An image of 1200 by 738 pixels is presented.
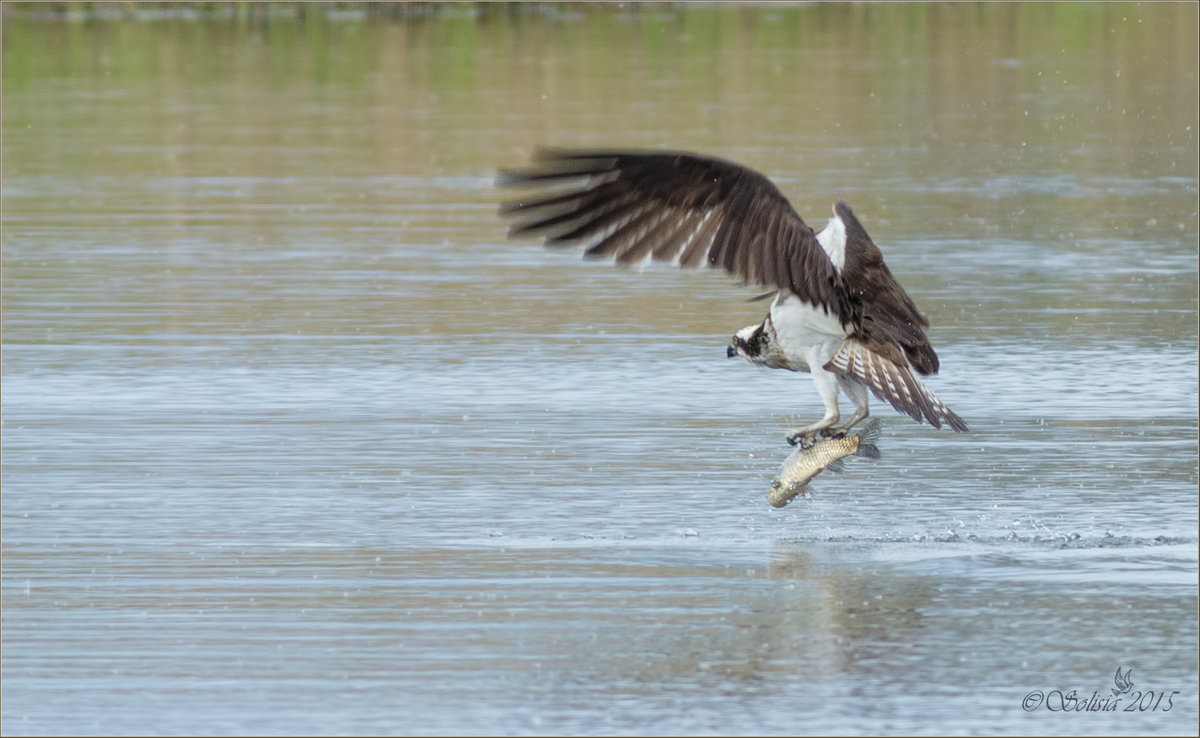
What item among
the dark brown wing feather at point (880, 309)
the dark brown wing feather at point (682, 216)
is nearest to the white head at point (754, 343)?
the dark brown wing feather at point (880, 309)

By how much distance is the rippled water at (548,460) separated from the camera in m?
6.77

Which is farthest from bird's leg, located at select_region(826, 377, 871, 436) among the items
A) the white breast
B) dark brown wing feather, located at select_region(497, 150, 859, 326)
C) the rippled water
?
dark brown wing feather, located at select_region(497, 150, 859, 326)

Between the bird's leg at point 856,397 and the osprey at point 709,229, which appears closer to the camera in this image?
the osprey at point 709,229

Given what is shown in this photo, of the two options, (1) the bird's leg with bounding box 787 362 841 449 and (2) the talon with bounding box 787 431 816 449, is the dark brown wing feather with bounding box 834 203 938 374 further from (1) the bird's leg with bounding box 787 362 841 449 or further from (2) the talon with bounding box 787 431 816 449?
(2) the talon with bounding box 787 431 816 449

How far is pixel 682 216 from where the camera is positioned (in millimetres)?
8250

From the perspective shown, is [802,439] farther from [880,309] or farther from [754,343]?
[880,309]

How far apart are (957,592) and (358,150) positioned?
13.8m

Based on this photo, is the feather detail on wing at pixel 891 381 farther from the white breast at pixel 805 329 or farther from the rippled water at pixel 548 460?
the rippled water at pixel 548 460

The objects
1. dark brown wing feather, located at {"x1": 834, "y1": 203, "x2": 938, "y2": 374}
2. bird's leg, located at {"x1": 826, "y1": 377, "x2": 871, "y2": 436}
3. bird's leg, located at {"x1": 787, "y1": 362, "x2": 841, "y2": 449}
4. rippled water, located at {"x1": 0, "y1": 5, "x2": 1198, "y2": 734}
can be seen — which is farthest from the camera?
bird's leg, located at {"x1": 826, "y1": 377, "x2": 871, "y2": 436}

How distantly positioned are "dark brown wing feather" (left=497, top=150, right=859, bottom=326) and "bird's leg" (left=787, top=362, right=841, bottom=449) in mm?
514

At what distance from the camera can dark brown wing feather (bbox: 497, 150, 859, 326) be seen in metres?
8.16

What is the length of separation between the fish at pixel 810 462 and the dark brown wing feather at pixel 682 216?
0.63 m

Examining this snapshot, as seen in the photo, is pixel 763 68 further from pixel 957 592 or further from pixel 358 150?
pixel 957 592

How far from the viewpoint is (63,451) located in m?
9.79
